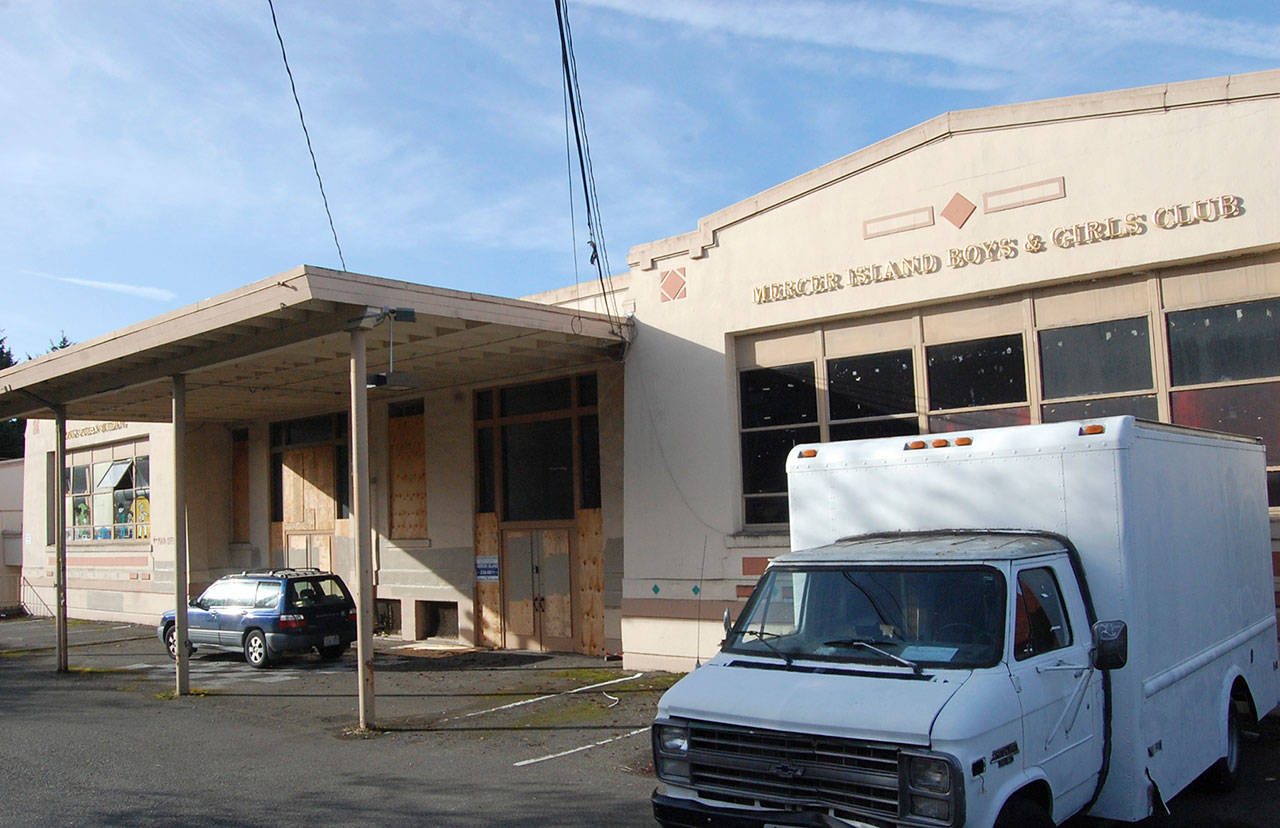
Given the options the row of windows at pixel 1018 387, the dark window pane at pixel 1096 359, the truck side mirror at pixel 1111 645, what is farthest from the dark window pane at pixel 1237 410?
the truck side mirror at pixel 1111 645

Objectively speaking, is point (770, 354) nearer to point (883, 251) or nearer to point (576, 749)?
point (883, 251)

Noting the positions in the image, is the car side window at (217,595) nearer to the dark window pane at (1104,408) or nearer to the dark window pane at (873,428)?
the dark window pane at (873,428)

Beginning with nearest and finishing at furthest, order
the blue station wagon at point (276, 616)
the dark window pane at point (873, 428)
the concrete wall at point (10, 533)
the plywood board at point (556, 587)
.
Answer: the dark window pane at point (873, 428)
the blue station wagon at point (276, 616)
the plywood board at point (556, 587)
the concrete wall at point (10, 533)

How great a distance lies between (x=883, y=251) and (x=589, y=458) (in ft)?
19.9

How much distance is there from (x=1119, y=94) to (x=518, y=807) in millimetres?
9280

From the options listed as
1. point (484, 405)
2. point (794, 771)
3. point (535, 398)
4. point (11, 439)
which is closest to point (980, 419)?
point (535, 398)

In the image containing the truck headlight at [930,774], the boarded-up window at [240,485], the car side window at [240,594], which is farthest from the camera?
the boarded-up window at [240,485]

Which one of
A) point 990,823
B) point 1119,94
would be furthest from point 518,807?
point 1119,94

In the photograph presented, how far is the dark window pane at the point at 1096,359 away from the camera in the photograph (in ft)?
36.8

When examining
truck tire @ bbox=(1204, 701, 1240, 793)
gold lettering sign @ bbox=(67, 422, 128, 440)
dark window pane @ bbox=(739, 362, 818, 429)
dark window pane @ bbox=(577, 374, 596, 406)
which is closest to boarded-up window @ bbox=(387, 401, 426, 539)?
dark window pane @ bbox=(577, 374, 596, 406)

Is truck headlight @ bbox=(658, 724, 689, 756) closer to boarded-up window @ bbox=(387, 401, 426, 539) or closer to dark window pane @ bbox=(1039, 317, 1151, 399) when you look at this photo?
dark window pane @ bbox=(1039, 317, 1151, 399)

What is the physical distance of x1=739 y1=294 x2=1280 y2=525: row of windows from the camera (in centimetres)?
1061

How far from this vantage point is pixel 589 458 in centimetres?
1664

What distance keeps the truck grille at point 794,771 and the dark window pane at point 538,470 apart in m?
11.5
